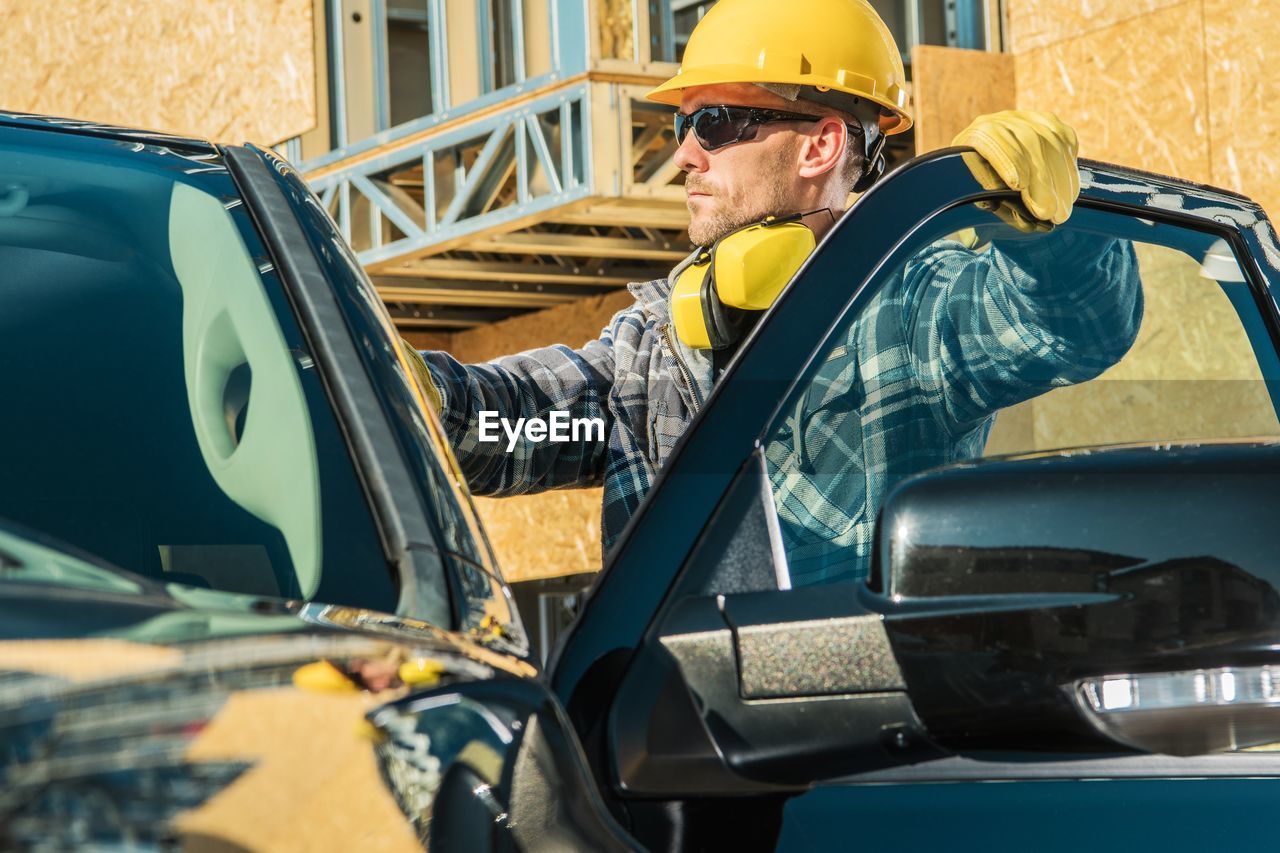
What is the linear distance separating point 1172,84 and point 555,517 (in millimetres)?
4440

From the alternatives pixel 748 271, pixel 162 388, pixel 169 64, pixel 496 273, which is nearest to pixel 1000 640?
pixel 162 388

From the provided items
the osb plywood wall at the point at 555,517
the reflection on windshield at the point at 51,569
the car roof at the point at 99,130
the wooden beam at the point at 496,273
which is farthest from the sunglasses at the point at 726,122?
the osb plywood wall at the point at 555,517

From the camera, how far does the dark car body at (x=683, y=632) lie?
850 mm

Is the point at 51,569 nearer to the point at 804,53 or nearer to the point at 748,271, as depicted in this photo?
the point at 748,271

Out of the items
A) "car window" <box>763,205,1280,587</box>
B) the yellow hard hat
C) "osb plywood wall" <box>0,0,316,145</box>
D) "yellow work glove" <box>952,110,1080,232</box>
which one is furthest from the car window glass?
"osb plywood wall" <box>0,0,316,145</box>

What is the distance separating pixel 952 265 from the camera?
66.3 inches

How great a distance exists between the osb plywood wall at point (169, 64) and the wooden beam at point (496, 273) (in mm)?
1100

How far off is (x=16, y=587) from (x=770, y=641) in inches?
24.3

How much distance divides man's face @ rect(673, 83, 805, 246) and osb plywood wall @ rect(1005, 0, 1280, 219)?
13.1ft

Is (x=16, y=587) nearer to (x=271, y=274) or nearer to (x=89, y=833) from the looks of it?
(x=89, y=833)

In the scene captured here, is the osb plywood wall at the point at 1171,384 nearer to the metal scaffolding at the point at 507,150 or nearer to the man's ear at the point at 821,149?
the man's ear at the point at 821,149

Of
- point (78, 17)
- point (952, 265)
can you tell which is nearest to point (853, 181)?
point (952, 265)

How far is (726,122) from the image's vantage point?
111 inches

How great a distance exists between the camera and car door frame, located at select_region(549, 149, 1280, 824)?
1406 millimetres
